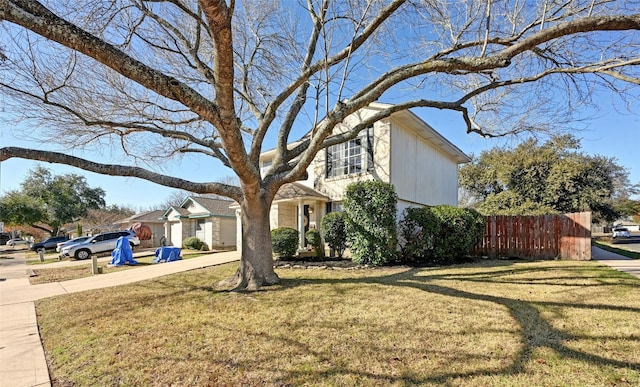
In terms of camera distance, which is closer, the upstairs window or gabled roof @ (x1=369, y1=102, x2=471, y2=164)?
gabled roof @ (x1=369, y1=102, x2=471, y2=164)

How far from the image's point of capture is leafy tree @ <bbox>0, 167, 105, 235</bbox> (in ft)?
97.8

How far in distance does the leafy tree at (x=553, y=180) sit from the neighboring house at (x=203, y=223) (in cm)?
2064

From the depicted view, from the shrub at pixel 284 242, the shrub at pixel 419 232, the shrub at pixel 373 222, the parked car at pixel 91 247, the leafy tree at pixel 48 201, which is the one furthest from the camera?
the leafy tree at pixel 48 201

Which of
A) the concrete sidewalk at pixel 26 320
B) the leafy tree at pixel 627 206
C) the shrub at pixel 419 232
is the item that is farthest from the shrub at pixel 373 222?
the leafy tree at pixel 627 206

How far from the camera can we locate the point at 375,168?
506 inches

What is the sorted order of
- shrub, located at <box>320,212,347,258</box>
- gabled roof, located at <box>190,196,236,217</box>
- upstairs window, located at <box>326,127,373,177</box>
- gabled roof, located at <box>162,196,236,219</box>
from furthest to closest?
gabled roof, located at <box>190,196,236,217</box> → gabled roof, located at <box>162,196,236,219</box> → upstairs window, located at <box>326,127,373,177</box> → shrub, located at <box>320,212,347,258</box>

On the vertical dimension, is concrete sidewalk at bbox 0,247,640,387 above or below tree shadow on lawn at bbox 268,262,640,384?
below

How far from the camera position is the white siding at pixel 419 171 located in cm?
1301

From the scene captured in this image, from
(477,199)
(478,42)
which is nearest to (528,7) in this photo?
(478,42)

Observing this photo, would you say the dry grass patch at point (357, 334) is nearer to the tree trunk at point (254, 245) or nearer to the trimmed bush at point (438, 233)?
the tree trunk at point (254, 245)

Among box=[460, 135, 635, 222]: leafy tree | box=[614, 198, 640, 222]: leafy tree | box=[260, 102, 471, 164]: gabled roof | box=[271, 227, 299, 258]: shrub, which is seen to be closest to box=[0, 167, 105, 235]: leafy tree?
box=[260, 102, 471, 164]: gabled roof

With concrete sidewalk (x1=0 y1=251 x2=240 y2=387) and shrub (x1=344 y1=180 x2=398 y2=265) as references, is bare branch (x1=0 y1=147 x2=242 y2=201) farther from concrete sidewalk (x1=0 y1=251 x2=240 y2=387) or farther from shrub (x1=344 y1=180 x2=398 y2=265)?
shrub (x1=344 y1=180 x2=398 y2=265)

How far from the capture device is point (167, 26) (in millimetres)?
7273

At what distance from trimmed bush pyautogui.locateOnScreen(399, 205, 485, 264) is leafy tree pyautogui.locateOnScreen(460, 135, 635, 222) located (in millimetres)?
15235
